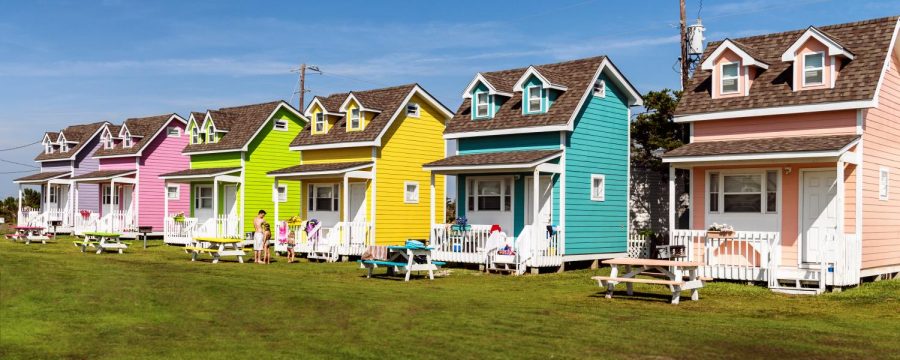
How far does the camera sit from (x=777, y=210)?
21312 millimetres

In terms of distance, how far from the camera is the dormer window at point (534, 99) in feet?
85.9

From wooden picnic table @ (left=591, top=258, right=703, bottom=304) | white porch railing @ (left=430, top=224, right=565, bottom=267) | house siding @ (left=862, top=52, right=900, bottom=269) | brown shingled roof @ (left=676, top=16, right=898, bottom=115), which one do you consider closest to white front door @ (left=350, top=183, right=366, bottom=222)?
white porch railing @ (left=430, top=224, right=565, bottom=267)

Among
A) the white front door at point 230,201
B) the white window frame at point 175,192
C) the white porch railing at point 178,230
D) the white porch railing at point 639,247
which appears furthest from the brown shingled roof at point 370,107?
the white window frame at point 175,192

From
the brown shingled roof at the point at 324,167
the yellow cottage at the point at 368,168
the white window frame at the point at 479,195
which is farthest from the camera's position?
the brown shingled roof at the point at 324,167

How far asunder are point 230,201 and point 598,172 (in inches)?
697

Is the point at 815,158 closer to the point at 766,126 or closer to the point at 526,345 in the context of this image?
the point at 766,126

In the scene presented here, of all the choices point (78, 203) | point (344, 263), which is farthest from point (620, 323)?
point (78, 203)

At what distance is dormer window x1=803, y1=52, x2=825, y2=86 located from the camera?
20.9 m

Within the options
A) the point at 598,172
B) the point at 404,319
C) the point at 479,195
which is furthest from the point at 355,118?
the point at 404,319

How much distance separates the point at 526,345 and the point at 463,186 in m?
16.1

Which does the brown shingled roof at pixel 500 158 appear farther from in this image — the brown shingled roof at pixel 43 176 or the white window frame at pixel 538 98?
the brown shingled roof at pixel 43 176

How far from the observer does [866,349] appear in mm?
11617

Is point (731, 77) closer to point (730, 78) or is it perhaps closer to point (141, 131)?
point (730, 78)

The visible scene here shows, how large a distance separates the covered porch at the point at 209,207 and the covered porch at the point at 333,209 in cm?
443
